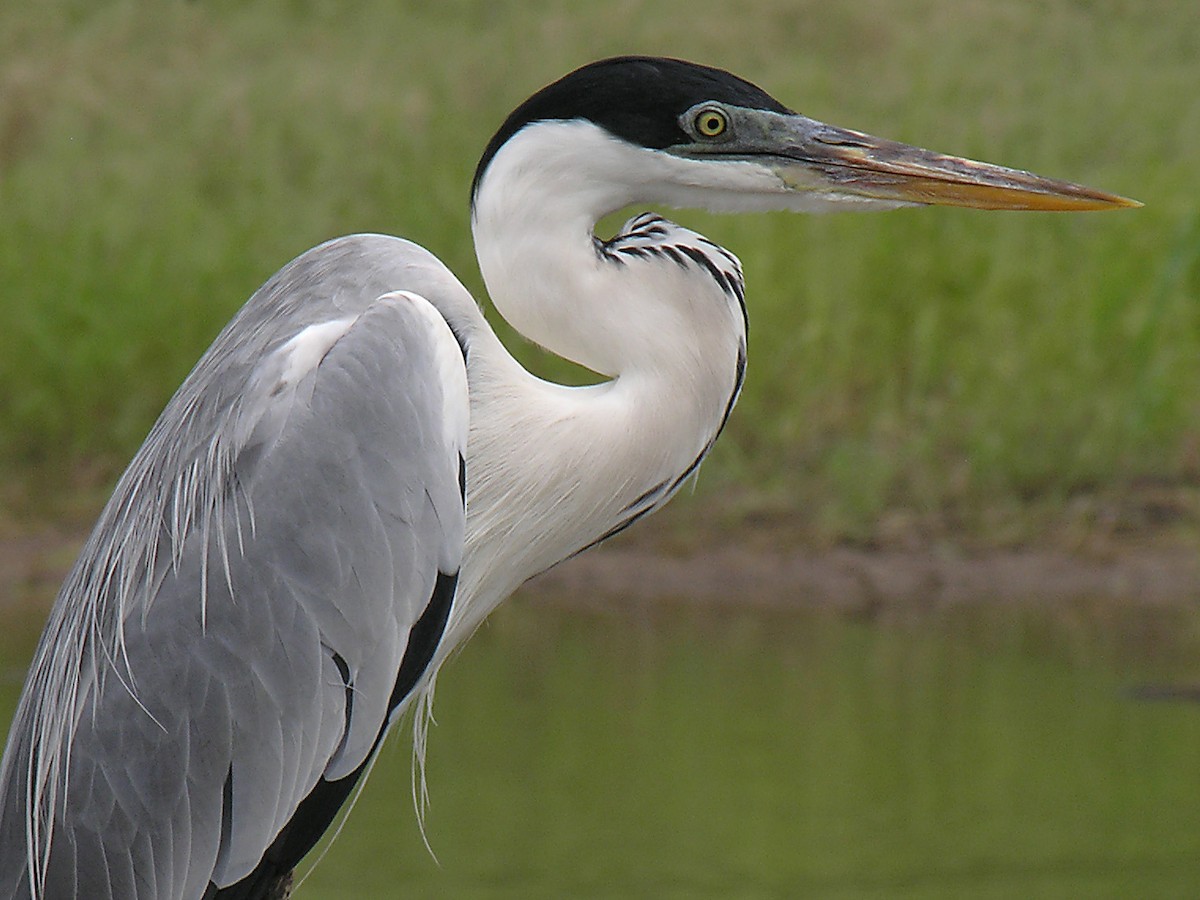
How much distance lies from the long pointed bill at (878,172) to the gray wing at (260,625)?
1.93 feet

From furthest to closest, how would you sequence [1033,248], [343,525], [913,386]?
[1033,248] < [913,386] < [343,525]

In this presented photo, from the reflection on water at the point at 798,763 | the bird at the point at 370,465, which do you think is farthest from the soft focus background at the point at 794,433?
the bird at the point at 370,465

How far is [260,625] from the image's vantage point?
296 centimetres

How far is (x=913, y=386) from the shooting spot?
6.77 m

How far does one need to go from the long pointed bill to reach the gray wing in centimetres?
59

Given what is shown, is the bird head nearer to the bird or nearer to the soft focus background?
the bird

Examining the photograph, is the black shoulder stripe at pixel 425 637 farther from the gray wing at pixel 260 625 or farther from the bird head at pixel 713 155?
the bird head at pixel 713 155

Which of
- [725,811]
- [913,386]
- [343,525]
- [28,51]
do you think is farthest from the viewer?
[28,51]

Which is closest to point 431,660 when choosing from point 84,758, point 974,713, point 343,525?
point 343,525

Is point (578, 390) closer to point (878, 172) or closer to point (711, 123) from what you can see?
point (711, 123)

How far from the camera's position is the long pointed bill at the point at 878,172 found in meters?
3.03

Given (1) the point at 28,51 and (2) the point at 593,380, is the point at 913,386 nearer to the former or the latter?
(2) the point at 593,380

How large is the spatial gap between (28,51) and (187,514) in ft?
26.1

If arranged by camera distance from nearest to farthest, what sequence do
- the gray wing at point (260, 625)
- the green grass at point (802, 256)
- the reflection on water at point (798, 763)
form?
the gray wing at point (260, 625), the reflection on water at point (798, 763), the green grass at point (802, 256)
